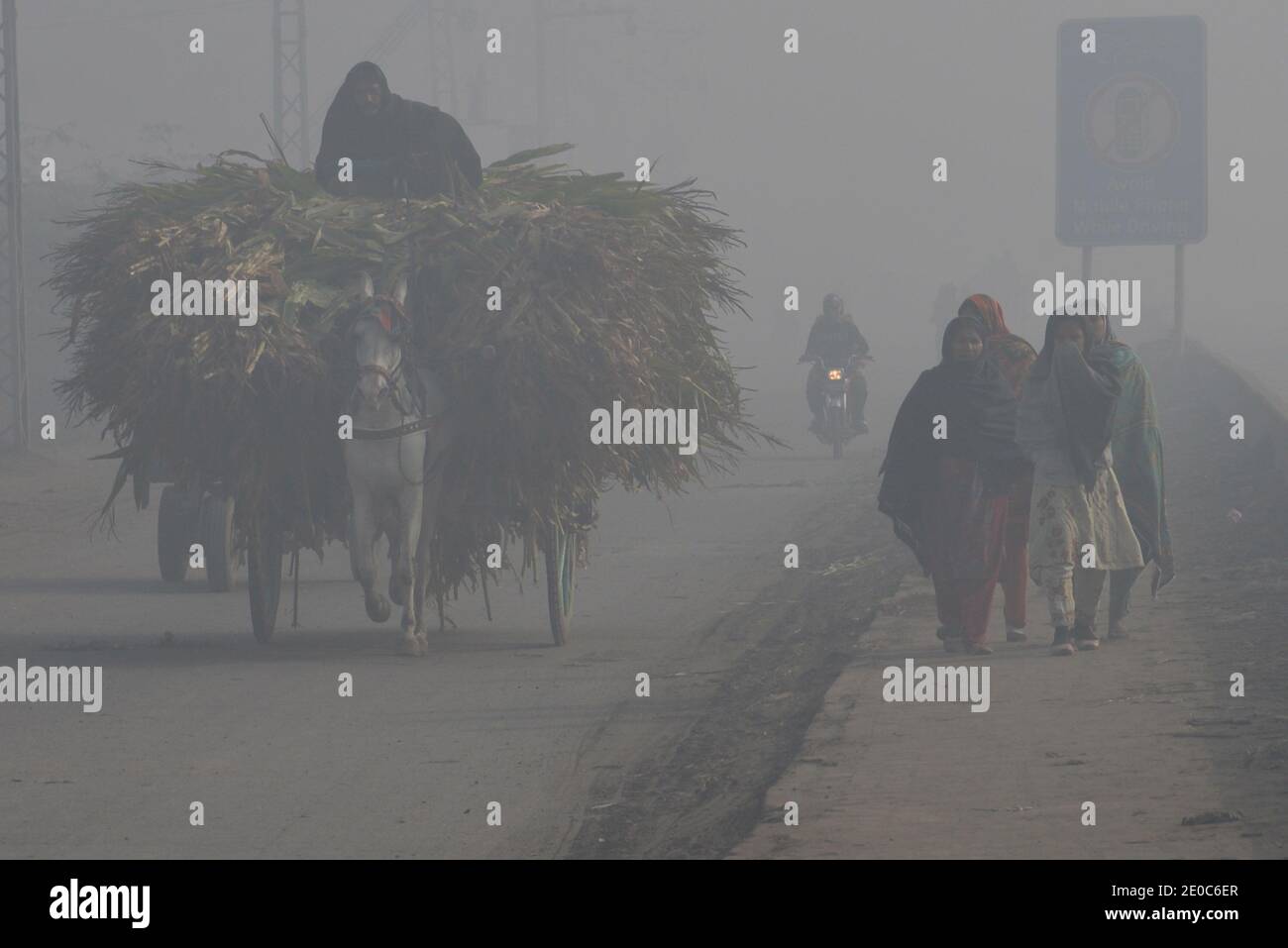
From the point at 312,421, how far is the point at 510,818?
4.21 metres

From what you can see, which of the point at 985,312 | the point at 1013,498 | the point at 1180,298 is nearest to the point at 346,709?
the point at 1013,498

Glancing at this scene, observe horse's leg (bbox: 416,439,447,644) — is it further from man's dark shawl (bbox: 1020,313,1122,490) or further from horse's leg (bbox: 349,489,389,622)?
man's dark shawl (bbox: 1020,313,1122,490)

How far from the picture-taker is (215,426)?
11273mm

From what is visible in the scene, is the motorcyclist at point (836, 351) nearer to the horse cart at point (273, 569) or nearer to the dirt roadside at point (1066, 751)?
the dirt roadside at point (1066, 751)

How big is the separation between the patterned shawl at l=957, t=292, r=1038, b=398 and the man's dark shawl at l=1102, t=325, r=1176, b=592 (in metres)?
0.46

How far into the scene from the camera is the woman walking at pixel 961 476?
10734 millimetres

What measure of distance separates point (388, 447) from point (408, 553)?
572 mm

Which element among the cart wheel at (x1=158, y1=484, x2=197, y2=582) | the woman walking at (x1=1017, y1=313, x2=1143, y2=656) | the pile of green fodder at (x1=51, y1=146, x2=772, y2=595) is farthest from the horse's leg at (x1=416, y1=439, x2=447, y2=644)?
the cart wheel at (x1=158, y1=484, x2=197, y2=582)

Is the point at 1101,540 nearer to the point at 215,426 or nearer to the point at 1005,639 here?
the point at 1005,639

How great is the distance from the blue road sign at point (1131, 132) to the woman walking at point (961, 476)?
18.8m

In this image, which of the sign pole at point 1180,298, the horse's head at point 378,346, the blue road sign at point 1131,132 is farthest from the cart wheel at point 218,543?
the sign pole at point 1180,298

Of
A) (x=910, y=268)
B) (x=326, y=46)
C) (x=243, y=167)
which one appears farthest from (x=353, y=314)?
(x=326, y=46)

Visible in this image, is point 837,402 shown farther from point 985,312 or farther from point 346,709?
point 346,709

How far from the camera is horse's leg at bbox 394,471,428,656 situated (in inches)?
441
